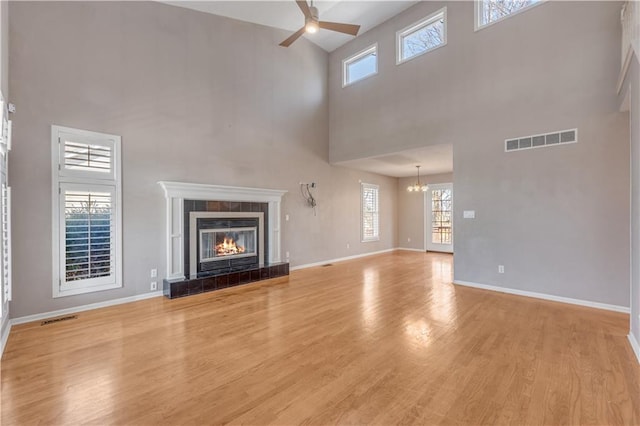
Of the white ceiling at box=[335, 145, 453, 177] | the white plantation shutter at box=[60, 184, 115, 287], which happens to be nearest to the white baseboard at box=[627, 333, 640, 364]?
the white ceiling at box=[335, 145, 453, 177]

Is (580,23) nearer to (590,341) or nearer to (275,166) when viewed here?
(590,341)

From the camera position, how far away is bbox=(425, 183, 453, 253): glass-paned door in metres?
8.96

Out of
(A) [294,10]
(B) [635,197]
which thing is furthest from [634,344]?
(A) [294,10]

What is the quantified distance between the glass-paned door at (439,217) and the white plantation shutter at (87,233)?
27.8 ft

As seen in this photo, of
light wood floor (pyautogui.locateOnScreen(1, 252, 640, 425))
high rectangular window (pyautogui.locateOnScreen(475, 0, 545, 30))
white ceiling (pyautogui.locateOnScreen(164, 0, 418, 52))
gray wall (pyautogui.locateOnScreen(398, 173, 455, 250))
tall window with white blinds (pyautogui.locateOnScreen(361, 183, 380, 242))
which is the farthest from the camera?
gray wall (pyautogui.locateOnScreen(398, 173, 455, 250))

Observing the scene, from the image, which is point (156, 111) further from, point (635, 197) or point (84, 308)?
point (635, 197)

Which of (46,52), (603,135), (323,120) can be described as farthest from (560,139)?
(46,52)

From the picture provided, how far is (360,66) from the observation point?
22.7ft

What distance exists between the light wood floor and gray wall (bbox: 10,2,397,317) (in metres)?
1.12

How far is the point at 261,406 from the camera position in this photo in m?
1.93

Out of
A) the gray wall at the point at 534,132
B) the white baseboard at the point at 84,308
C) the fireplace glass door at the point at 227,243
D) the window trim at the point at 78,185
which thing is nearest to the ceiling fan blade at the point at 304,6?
the gray wall at the point at 534,132

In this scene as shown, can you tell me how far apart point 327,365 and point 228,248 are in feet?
11.7

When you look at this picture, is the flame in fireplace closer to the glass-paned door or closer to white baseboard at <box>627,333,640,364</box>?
white baseboard at <box>627,333,640,364</box>

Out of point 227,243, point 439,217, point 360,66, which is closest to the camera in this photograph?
point 227,243
